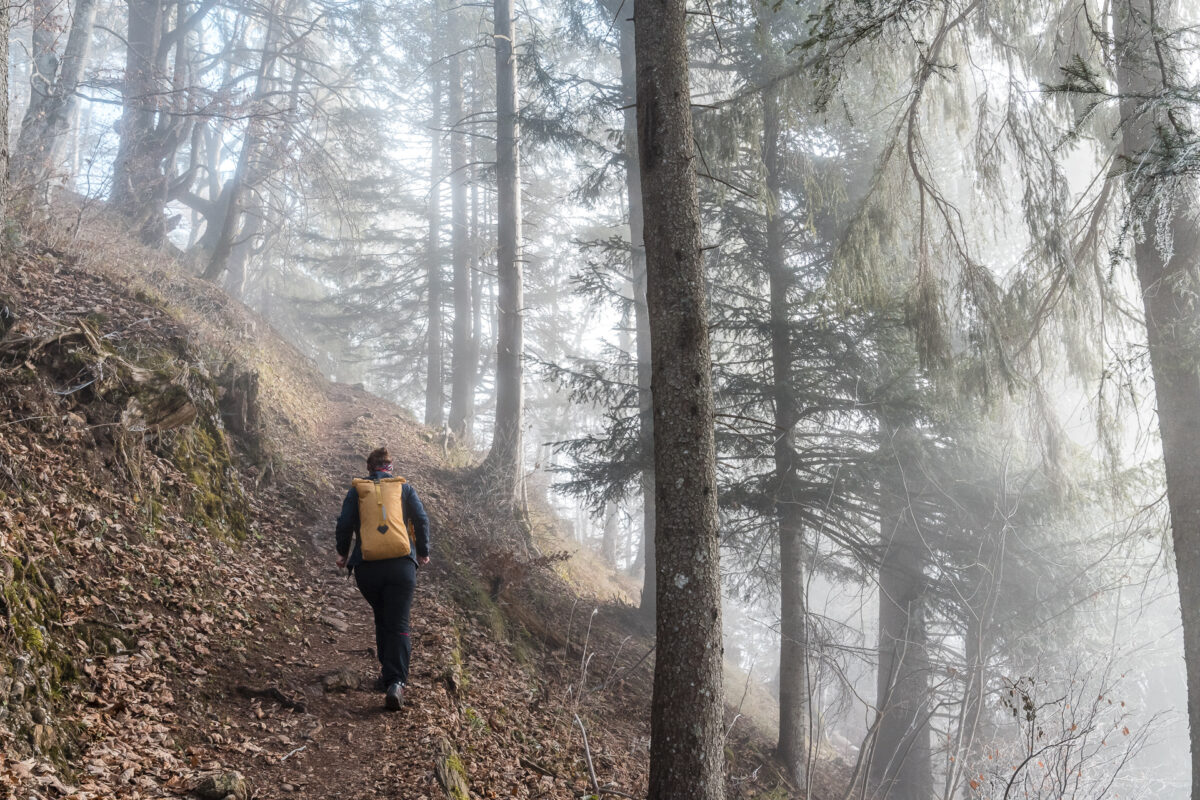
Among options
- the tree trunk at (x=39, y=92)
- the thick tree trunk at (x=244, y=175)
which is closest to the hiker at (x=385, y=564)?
the tree trunk at (x=39, y=92)

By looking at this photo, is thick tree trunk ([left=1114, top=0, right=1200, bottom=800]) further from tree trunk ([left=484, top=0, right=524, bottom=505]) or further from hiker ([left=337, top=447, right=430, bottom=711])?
tree trunk ([left=484, top=0, right=524, bottom=505])

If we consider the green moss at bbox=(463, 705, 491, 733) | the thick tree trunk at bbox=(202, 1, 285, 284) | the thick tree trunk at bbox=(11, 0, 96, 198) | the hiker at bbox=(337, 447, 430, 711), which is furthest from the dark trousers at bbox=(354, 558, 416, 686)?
the thick tree trunk at bbox=(202, 1, 285, 284)

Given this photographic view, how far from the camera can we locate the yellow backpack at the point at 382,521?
5.53 metres

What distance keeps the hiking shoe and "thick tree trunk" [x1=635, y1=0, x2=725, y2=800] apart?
2011 mm

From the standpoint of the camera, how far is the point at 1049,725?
1426 centimetres

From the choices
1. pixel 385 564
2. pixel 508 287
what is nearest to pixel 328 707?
pixel 385 564

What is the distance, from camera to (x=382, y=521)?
558 centimetres

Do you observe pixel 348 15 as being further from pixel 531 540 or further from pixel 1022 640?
pixel 1022 640

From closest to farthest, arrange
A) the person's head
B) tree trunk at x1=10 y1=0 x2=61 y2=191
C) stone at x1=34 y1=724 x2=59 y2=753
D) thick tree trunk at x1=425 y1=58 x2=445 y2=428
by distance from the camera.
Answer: stone at x1=34 y1=724 x2=59 y2=753 → the person's head → tree trunk at x1=10 y1=0 x2=61 y2=191 → thick tree trunk at x1=425 y1=58 x2=445 y2=428

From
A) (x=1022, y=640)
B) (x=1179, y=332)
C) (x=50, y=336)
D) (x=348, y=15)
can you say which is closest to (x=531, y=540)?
(x=50, y=336)

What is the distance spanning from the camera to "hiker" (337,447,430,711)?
5.48 meters

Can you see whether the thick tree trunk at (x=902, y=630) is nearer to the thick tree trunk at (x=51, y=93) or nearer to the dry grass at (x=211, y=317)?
the dry grass at (x=211, y=317)

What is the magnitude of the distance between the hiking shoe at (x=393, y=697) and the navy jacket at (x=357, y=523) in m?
0.95

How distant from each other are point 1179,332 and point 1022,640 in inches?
293
